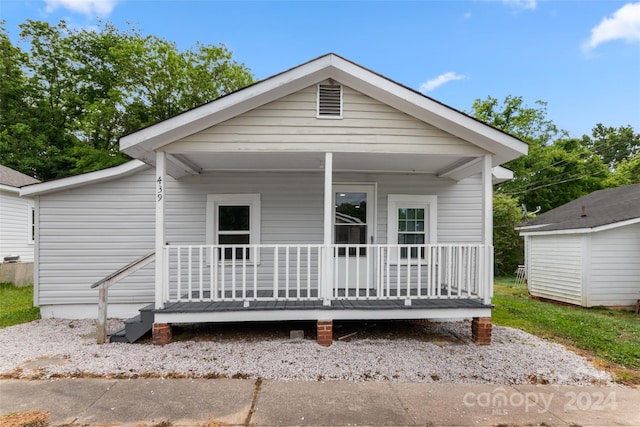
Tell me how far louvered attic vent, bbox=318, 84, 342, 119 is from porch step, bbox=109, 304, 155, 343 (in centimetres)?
411

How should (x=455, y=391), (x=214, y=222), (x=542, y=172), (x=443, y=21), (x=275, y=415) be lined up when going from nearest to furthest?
(x=275, y=415), (x=455, y=391), (x=214, y=222), (x=443, y=21), (x=542, y=172)

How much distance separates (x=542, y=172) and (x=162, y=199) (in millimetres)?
28752

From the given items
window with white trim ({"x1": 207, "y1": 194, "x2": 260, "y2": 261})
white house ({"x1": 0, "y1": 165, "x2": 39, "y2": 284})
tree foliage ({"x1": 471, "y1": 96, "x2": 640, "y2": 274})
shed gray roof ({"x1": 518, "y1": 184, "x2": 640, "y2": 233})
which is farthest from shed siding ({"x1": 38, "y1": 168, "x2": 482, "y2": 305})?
tree foliage ({"x1": 471, "y1": 96, "x2": 640, "y2": 274})

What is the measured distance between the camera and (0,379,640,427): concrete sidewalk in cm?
307

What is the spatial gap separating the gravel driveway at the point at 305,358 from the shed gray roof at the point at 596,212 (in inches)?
232

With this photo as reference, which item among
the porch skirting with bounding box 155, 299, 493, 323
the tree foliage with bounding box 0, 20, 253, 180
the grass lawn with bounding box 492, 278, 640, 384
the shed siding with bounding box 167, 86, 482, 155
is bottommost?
the grass lawn with bounding box 492, 278, 640, 384

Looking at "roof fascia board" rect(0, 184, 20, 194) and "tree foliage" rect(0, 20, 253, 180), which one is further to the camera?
"tree foliage" rect(0, 20, 253, 180)

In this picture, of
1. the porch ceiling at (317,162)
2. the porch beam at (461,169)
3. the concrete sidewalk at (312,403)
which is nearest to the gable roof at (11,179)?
the porch ceiling at (317,162)

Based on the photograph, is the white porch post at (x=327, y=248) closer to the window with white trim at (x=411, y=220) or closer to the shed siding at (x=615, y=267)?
the window with white trim at (x=411, y=220)

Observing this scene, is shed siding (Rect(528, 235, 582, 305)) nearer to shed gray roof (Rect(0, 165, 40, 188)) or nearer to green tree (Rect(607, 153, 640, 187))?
shed gray roof (Rect(0, 165, 40, 188))

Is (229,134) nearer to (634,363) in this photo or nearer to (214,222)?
(214,222)

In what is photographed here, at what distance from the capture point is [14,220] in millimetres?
12023

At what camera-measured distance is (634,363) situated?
4.55 m

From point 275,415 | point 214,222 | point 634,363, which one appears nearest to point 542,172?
point 634,363
